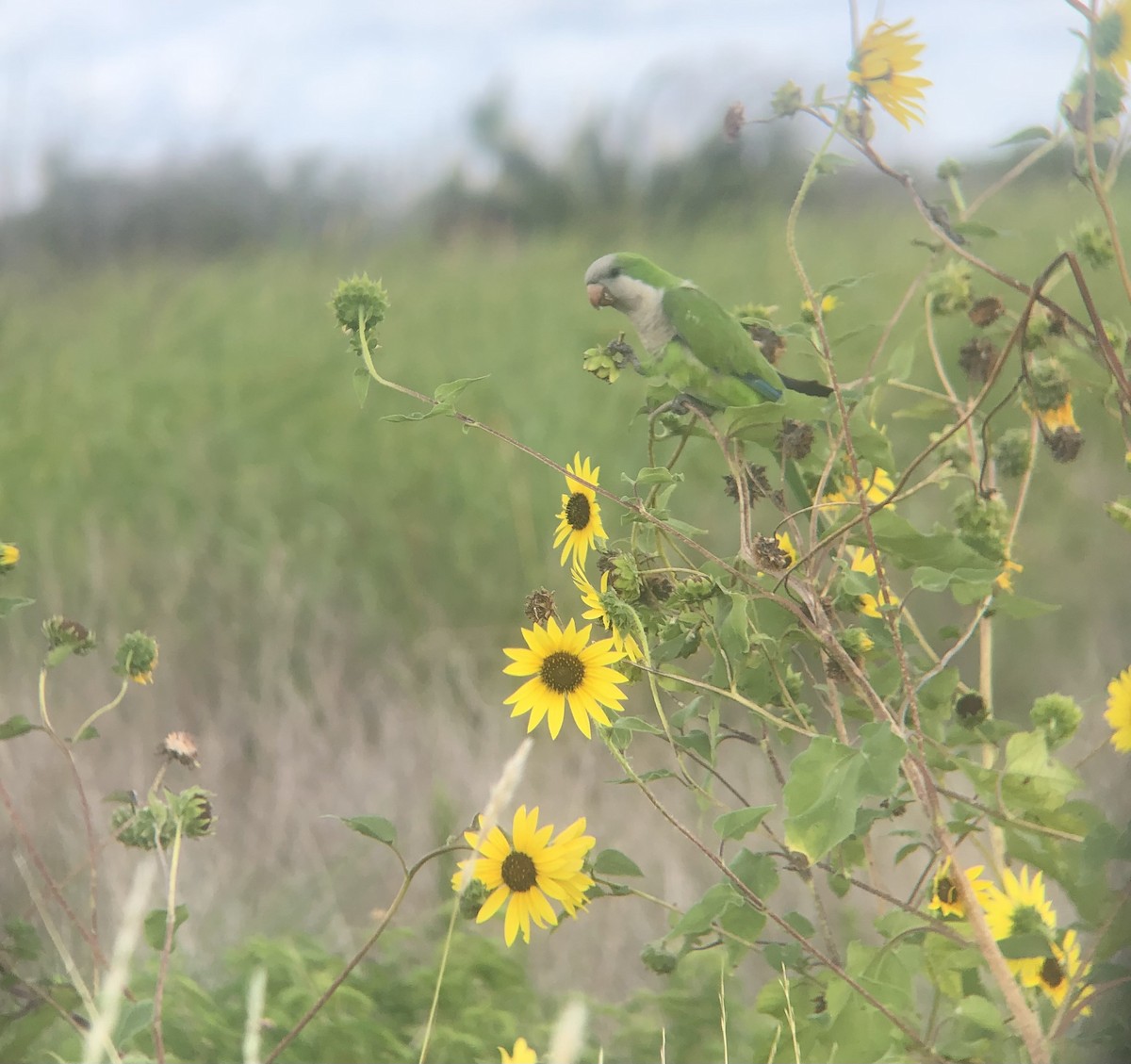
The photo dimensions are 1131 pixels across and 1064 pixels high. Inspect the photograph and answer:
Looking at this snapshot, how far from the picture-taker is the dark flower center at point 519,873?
0.82 metres

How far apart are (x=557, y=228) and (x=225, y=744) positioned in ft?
4.80

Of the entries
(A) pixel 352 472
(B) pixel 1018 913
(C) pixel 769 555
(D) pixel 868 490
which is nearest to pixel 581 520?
(C) pixel 769 555

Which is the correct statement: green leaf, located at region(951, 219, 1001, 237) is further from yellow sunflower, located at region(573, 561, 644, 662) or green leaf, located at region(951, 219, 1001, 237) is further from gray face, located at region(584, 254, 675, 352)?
yellow sunflower, located at region(573, 561, 644, 662)

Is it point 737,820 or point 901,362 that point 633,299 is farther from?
point 737,820

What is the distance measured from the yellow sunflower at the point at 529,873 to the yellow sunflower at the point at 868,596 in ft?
0.80

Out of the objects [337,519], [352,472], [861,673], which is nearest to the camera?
[861,673]

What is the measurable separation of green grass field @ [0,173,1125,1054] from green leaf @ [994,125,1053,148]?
0.89 meters

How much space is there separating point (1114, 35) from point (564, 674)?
1.81 ft

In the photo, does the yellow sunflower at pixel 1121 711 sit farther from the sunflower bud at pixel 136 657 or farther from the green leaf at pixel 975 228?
the sunflower bud at pixel 136 657

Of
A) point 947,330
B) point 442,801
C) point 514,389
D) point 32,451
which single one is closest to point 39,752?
point 32,451

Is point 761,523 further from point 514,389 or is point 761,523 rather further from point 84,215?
point 84,215

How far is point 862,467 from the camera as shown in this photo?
0.93 metres

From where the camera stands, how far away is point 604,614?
29.5 inches

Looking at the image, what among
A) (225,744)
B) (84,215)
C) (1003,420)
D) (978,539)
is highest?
(978,539)
